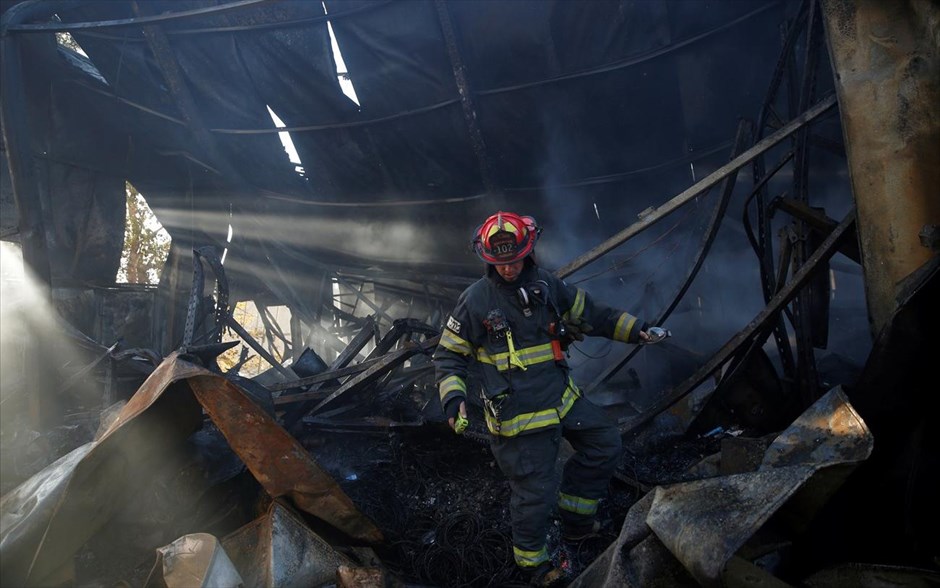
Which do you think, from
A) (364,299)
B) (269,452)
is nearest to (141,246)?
(364,299)

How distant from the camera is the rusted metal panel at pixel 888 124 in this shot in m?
2.70

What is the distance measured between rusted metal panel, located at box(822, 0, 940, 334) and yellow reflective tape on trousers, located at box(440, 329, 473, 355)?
208 cm

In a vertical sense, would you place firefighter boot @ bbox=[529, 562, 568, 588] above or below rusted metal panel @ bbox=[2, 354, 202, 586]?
below

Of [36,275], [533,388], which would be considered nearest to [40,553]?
[533,388]

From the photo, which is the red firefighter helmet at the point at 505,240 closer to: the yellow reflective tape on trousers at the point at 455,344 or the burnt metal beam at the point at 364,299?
the yellow reflective tape on trousers at the point at 455,344

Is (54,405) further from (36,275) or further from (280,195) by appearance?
(280,195)

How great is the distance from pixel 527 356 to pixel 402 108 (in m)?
4.09

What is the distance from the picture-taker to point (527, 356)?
3271mm

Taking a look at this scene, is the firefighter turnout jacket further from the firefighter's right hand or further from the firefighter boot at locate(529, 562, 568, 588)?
the firefighter boot at locate(529, 562, 568, 588)

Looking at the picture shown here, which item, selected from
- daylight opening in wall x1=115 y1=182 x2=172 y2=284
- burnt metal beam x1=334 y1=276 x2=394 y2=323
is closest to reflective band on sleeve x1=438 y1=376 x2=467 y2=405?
burnt metal beam x1=334 y1=276 x2=394 y2=323

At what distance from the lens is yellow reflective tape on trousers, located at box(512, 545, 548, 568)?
10.5 feet

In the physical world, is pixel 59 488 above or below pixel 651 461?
above

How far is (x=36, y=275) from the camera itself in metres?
5.20

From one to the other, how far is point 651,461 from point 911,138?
2714 mm
